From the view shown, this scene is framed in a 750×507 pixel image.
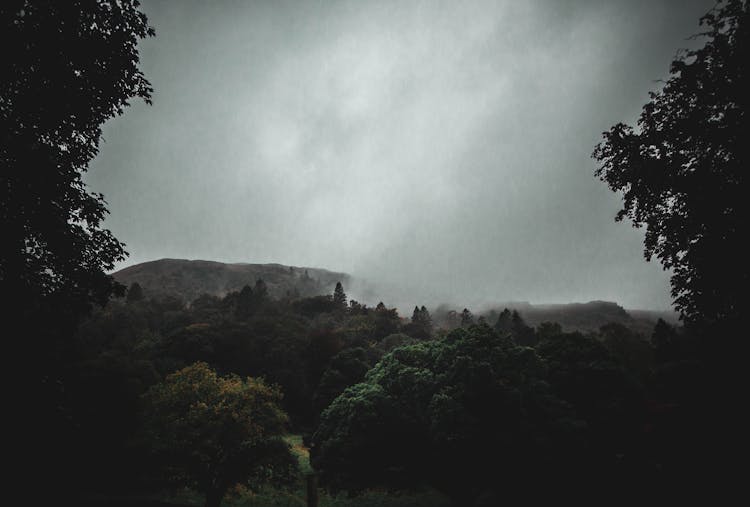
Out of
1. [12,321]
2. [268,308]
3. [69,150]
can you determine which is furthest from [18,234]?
[268,308]

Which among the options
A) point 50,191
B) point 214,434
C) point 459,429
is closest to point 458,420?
point 459,429

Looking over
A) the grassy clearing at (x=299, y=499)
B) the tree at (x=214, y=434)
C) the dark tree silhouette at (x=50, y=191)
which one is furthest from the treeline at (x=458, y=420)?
the dark tree silhouette at (x=50, y=191)

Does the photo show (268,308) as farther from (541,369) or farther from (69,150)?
(69,150)

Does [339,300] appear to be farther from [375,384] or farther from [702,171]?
[702,171]

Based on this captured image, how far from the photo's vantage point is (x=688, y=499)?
15438 millimetres

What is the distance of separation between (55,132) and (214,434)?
61.9 feet

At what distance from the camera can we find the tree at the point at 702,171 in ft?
35.7

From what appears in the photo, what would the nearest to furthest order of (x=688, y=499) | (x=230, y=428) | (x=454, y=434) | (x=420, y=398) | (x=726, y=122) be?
(x=726, y=122), (x=688, y=499), (x=454, y=434), (x=230, y=428), (x=420, y=398)

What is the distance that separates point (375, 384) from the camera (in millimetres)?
25141

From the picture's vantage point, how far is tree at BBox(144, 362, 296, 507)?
67.8 feet

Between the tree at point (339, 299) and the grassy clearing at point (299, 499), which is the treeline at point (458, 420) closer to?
the grassy clearing at point (299, 499)

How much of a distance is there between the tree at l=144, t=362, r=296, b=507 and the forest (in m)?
0.12

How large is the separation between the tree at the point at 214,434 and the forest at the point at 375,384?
4.7 inches

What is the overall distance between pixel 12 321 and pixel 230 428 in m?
17.4
